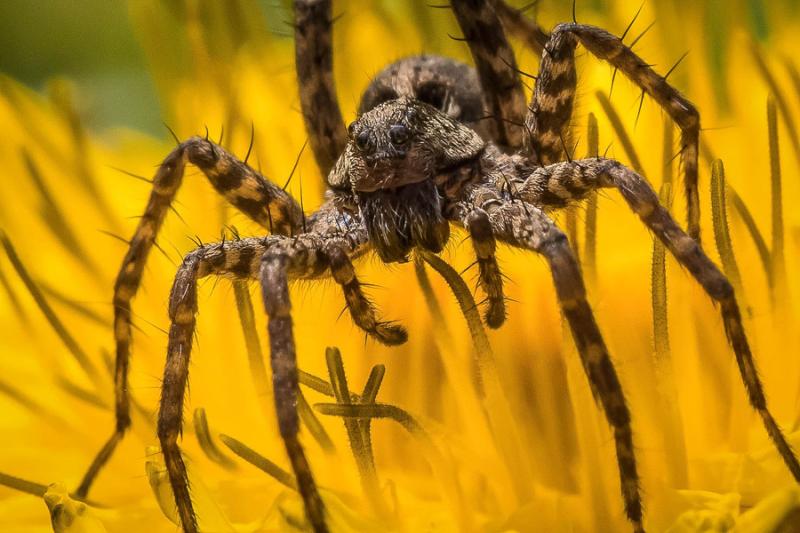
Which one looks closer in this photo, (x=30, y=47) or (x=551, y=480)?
(x=551, y=480)

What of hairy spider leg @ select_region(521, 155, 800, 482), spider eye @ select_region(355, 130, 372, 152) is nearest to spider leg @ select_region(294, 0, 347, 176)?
spider eye @ select_region(355, 130, 372, 152)

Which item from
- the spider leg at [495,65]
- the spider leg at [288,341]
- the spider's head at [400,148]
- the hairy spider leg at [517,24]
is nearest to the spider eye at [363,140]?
the spider's head at [400,148]

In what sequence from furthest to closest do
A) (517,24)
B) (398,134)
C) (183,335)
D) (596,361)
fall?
(517,24)
(398,134)
(183,335)
(596,361)

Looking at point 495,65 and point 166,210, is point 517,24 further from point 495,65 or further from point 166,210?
point 166,210

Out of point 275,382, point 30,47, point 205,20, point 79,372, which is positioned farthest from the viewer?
point 30,47

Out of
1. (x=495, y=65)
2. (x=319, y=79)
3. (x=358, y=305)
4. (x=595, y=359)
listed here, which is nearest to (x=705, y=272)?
(x=595, y=359)

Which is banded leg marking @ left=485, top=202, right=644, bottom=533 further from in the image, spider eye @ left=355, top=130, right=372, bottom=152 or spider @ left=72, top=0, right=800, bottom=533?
spider eye @ left=355, top=130, right=372, bottom=152

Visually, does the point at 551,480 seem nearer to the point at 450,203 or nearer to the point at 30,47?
the point at 450,203

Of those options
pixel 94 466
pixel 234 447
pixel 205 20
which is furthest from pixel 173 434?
pixel 205 20
